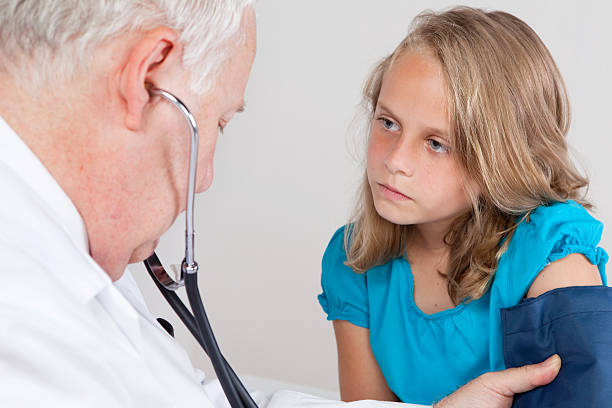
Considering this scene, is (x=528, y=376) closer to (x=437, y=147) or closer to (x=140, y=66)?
(x=437, y=147)

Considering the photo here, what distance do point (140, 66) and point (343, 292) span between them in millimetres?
878

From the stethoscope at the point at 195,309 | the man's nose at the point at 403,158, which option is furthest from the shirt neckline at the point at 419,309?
the stethoscope at the point at 195,309

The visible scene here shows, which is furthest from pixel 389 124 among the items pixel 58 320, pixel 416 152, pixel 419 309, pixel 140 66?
pixel 58 320

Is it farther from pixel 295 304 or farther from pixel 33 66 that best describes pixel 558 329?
pixel 295 304

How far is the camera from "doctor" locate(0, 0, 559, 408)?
0.60 m

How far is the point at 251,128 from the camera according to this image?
7.55ft

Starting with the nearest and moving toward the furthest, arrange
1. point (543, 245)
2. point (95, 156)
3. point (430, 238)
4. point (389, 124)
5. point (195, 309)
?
point (95, 156) → point (195, 309) → point (543, 245) → point (389, 124) → point (430, 238)

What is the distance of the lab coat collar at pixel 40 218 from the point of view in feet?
2.11

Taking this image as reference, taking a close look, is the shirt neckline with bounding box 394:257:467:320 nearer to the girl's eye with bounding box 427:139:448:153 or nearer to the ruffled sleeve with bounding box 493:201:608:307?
the ruffled sleeve with bounding box 493:201:608:307

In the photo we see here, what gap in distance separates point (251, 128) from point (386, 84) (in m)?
1.08

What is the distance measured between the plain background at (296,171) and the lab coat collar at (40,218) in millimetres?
1282

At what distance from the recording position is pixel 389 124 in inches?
50.4

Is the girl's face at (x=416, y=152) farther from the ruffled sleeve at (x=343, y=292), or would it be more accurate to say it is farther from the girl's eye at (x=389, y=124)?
the ruffled sleeve at (x=343, y=292)

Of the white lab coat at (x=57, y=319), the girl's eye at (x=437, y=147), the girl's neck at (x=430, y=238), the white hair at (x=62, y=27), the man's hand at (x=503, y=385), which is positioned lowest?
the man's hand at (x=503, y=385)
